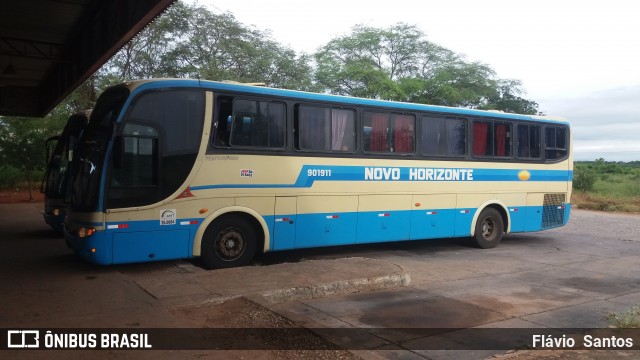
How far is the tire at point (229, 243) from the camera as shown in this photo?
823 cm

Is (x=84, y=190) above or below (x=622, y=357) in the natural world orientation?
above

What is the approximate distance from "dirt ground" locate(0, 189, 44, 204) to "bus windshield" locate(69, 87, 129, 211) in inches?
704

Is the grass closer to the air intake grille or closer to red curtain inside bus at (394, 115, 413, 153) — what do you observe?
the air intake grille

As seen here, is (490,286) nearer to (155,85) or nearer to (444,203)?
(444,203)

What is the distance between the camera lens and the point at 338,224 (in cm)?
971

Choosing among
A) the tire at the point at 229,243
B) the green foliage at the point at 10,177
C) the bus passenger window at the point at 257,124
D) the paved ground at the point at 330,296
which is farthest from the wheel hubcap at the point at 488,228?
the green foliage at the point at 10,177

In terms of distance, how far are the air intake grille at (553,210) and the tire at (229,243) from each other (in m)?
8.28

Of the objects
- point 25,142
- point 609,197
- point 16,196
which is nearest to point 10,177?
point 16,196

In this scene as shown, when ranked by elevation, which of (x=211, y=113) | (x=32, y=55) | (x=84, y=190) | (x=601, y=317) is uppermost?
(x=32, y=55)

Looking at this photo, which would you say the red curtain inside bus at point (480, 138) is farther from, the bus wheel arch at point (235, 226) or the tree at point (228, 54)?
the tree at point (228, 54)

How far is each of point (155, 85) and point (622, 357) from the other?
7112mm

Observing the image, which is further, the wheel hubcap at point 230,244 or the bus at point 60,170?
the bus at point 60,170

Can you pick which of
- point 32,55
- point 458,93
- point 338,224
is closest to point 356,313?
point 338,224

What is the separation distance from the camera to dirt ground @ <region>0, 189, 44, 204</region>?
2362 cm
